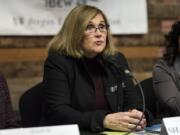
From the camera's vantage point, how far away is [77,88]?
234 centimetres

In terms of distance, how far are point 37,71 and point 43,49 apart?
7.3 inches

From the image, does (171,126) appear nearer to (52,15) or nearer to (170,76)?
(170,76)

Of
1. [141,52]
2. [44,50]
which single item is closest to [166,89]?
[141,52]

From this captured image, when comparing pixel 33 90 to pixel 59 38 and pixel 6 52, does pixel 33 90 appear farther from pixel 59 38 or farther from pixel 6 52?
pixel 6 52

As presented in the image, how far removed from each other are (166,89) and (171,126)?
1.04 metres

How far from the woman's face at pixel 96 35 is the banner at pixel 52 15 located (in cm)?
107

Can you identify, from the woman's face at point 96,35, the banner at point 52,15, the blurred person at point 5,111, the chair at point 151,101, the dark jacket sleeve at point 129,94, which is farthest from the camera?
the banner at point 52,15

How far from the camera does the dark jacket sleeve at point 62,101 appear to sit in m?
2.06

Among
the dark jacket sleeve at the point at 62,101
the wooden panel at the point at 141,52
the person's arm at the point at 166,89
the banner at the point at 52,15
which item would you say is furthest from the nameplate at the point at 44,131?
the wooden panel at the point at 141,52

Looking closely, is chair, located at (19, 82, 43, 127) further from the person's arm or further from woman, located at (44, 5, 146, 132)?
the person's arm

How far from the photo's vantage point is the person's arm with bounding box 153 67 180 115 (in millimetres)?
2518

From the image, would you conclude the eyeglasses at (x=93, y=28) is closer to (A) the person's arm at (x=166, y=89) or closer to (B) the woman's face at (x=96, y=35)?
(B) the woman's face at (x=96, y=35)

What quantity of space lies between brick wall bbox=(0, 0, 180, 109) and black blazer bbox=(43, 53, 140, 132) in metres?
1.02

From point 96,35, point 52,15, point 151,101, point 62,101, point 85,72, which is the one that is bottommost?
point 151,101
